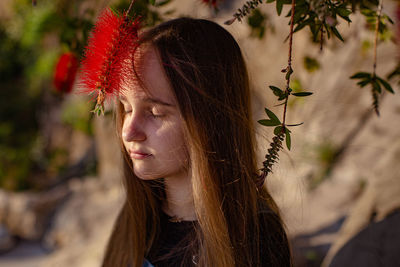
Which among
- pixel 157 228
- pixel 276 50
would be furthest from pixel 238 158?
pixel 276 50

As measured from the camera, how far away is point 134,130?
33.0 inches

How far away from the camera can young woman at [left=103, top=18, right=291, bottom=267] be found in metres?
0.84

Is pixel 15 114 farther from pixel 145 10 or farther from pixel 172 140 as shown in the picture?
pixel 172 140

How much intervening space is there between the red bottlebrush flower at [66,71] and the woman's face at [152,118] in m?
0.43

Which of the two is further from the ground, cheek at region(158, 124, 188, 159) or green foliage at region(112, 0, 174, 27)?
green foliage at region(112, 0, 174, 27)

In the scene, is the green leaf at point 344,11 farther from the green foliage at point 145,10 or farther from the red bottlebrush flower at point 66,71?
the red bottlebrush flower at point 66,71

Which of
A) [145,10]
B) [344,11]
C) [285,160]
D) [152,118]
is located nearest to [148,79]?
[152,118]

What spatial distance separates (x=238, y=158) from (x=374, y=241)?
69cm

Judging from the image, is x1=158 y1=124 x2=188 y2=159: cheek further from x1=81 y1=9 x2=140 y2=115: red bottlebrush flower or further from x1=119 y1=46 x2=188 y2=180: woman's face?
x1=81 y1=9 x2=140 y2=115: red bottlebrush flower

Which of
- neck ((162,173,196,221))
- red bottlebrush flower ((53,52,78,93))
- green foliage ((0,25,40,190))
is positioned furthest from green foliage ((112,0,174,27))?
green foliage ((0,25,40,190))

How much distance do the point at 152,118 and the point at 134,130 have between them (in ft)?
0.17

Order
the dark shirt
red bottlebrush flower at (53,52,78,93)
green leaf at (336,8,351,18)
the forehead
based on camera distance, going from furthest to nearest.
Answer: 1. red bottlebrush flower at (53,52,78,93)
2. the dark shirt
3. the forehead
4. green leaf at (336,8,351,18)

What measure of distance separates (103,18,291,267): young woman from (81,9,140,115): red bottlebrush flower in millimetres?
45

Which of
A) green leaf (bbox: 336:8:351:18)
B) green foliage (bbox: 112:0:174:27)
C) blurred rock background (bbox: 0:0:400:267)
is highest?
green foliage (bbox: 112:0:174:27)
